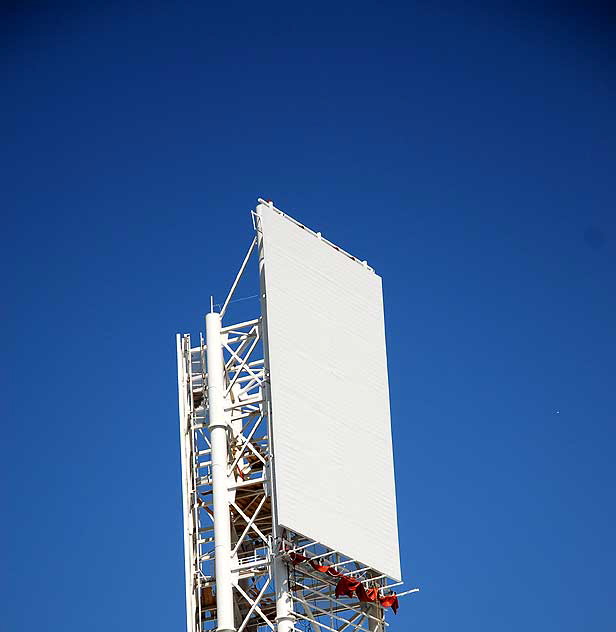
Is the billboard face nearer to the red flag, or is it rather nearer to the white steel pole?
the red flag

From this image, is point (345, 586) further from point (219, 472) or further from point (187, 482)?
point (187, 482)

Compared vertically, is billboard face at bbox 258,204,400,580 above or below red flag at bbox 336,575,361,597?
above

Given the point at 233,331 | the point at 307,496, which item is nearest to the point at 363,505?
the point at 307,496

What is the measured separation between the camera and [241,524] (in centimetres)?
7588

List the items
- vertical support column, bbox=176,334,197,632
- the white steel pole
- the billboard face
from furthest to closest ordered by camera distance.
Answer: vertical support column, bbox=176,334,197,632, the billboard face, the white steel pole

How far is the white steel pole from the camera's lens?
72.4 m

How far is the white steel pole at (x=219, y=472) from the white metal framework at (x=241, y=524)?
0.11 ft

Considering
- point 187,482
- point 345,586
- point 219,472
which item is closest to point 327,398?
point 219,472

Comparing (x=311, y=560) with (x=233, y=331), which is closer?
(x=311, y=560)

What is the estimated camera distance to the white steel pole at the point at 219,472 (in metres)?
72.4

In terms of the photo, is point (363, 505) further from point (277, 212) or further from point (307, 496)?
point (277, 212)

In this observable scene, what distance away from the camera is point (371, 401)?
78625 mm

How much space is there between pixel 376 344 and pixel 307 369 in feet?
16.6

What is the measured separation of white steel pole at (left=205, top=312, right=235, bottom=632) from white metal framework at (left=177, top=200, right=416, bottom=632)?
34mm
